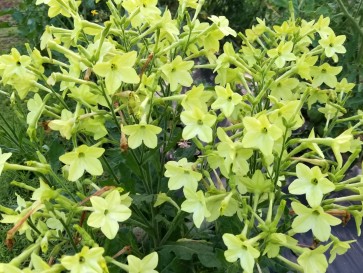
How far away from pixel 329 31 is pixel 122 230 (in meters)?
0.95

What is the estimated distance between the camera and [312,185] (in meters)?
1.27

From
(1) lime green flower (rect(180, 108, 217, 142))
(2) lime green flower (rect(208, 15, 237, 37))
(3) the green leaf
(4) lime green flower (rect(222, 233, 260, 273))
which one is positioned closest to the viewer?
(4) lime green flower (rect(222, 233, 260, 273))

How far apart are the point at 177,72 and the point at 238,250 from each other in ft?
1.68

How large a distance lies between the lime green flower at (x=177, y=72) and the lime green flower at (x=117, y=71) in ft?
0.51

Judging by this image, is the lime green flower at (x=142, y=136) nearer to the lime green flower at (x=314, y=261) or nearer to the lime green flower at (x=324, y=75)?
the lime green flower at (x=314, y=261)

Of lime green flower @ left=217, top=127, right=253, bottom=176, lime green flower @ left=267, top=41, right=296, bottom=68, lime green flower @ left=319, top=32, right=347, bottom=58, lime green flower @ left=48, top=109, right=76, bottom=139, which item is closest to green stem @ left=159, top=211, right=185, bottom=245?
lime green flower @ left=217, top=127, right=253, bottom=176

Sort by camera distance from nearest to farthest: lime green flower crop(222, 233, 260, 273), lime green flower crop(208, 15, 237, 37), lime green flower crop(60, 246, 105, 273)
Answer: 1. lime green flower crop(60, 246, 105, 273)
2. lime green flower crop(222, 233, 260, 273)
3. lime green flower crop(208, 15, 237, 37)

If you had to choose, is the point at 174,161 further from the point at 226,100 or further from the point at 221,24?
the point at 221,24

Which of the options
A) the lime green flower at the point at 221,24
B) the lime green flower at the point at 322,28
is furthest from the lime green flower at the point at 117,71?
the lime green flower at the point at 322,28

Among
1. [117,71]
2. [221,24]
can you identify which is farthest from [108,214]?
[221,24]

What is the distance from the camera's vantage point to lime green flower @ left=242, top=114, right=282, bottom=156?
4.09 feet

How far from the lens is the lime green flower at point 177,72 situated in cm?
146

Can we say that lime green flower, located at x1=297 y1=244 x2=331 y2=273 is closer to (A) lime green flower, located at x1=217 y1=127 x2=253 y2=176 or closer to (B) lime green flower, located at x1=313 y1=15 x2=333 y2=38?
(A) lime green flower, located at x1=217 y1=127 x2=253 y2=176

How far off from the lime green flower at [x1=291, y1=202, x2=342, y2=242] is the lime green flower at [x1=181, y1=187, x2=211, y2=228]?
0.73ft
